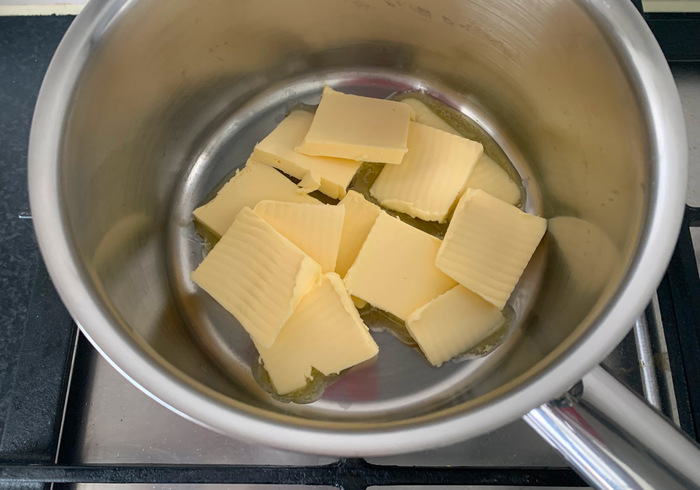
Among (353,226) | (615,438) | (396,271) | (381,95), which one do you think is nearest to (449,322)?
(396,271)

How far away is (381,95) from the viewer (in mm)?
1214

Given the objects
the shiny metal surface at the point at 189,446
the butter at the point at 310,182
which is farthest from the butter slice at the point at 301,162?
the shiny metal surface at the point at 189,446

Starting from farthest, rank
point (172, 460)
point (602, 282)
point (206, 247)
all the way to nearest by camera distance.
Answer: point (206, 247) < point (172, 460) < point (602, 282)

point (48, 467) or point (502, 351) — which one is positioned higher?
point (502, 351)

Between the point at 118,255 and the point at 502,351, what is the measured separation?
684 mm

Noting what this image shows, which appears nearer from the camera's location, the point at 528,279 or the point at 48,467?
the point at 48,467

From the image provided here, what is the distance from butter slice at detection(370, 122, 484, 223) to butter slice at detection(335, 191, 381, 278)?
0.06 m

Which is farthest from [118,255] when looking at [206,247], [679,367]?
[679,367]

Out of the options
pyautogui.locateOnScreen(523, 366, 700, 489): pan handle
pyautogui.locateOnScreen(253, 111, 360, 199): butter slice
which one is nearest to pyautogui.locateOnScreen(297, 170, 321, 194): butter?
pyautogui.locateOnScreen(253, 111, 360, 199): butter slice

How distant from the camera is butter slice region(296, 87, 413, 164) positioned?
1001 mm

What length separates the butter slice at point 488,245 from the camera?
2.95 feet

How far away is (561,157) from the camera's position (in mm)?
991

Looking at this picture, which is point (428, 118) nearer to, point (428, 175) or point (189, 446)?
point (428, 175)

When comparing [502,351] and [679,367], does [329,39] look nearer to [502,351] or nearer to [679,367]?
[502,351]
